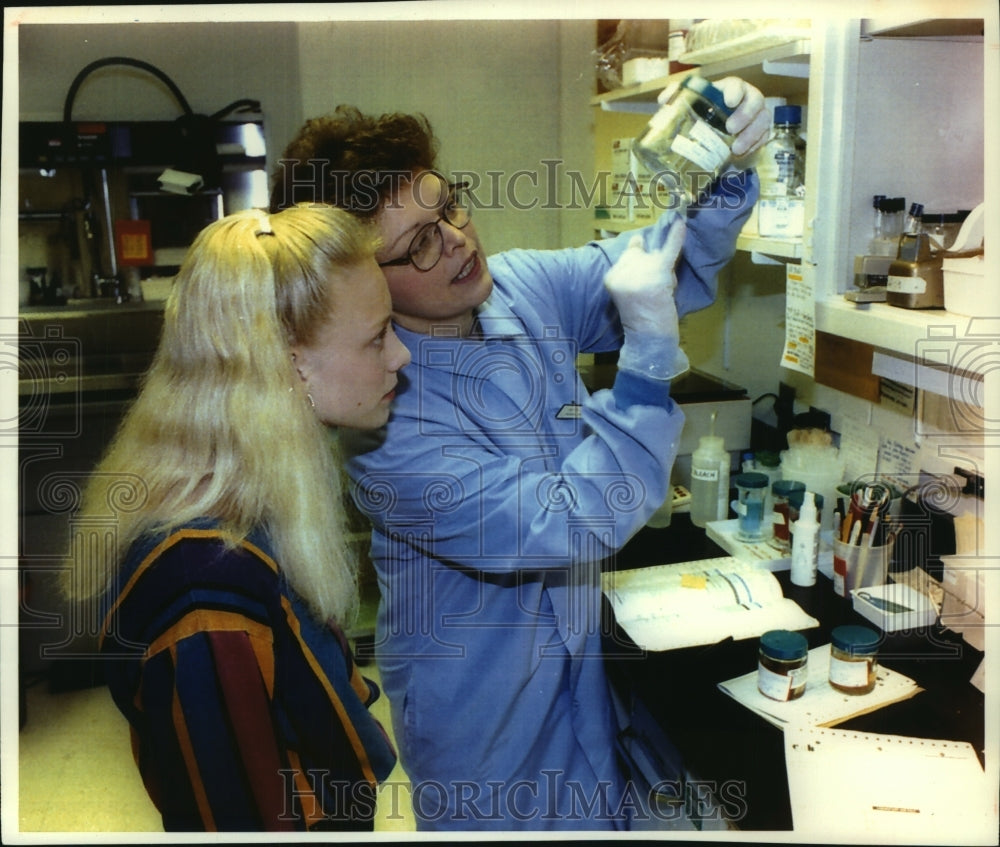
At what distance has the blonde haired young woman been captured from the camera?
813 millimetres

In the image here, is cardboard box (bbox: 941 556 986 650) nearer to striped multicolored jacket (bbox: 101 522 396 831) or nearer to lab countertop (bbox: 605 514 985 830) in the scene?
lab countertop (bbox: 605 514 985 830)

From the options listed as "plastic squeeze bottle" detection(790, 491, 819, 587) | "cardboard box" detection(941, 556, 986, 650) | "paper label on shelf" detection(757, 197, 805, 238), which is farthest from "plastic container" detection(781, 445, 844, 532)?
"paper label on shelf" detection(757, 197, 805, 238)

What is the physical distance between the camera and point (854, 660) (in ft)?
3.58

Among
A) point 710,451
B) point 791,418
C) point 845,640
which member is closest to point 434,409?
point 845,640

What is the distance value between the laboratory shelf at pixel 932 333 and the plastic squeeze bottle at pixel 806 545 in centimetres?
35

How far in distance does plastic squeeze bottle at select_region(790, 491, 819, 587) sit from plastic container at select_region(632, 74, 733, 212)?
581 millimetres

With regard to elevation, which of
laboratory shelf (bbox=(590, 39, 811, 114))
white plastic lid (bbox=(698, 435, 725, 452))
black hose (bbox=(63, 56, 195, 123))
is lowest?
white plastic lid (bbox=(698, 435, 725, 452))

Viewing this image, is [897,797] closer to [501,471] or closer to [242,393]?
[501,471]

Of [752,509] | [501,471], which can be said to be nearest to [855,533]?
[752,509]

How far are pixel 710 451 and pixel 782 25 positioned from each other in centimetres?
84

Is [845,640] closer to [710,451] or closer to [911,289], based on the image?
[911,289]

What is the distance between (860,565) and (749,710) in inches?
15.9

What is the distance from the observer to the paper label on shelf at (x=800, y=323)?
52.6 inches

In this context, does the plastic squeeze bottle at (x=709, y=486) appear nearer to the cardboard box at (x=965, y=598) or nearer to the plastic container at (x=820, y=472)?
the plastic container at (x=820, y=472)
